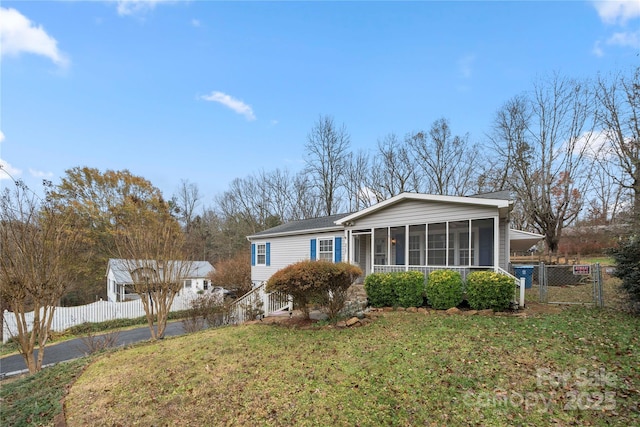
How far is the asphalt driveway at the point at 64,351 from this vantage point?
35.1 ft

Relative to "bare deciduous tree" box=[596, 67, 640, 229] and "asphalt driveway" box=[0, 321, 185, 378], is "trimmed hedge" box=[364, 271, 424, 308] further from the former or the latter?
"bare deciduous tree" box=[596, 67, 640, 229]

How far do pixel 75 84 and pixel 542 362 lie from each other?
49.0ft

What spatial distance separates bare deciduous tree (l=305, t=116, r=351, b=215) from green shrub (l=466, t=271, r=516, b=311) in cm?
2065

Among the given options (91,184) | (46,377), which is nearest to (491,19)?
(46,377)

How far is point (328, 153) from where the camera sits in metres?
28.5

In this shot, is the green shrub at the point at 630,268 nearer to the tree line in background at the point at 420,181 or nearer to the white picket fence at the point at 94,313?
the tree line in background at the point at 420,181

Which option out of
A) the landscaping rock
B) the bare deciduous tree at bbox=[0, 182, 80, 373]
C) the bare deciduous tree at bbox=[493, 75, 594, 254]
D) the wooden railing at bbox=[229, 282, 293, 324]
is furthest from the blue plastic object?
the bare deciduous tree at bbox=[0, 182, 80, 373]

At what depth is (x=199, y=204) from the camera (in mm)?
38250

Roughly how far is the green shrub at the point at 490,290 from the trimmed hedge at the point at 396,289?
135 centimetres

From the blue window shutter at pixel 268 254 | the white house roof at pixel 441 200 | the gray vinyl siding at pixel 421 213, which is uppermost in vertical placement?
the white house roof at pixel 441 200

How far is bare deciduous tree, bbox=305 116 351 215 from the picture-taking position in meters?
28.4

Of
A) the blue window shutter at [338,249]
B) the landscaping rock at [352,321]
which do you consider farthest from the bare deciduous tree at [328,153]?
the landscaping rock at [352,321]

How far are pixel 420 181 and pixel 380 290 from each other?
20.1 meters

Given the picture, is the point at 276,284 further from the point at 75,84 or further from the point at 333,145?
the point at 333,145
